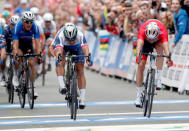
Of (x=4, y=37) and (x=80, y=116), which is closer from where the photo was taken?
(x=80, y=116)

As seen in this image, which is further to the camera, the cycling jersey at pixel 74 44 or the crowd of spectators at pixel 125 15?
the crowd of spectators at pixel 125 15

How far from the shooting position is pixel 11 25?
15492 mm

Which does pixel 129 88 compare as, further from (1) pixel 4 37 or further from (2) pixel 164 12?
(1) pixel 4 37

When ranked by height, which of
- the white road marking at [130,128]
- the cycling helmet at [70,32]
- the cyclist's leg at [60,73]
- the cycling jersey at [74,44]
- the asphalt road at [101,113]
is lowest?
the asphalt road at [101,113]

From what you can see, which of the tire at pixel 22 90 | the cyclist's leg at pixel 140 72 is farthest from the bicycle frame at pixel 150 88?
the tire at pixel 22 90

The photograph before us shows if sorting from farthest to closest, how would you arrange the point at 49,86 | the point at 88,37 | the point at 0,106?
the point at 88,37, the point at 49,86, the point at 0,106

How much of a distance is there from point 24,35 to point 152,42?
124 inches

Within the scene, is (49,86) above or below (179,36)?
below

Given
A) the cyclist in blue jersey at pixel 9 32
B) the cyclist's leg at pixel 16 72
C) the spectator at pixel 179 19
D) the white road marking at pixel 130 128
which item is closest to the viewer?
the white road marking at pixel 130 128

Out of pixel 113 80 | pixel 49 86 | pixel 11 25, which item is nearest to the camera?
pixel 11 25

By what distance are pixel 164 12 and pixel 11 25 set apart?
449cm

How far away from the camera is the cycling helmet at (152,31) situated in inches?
474

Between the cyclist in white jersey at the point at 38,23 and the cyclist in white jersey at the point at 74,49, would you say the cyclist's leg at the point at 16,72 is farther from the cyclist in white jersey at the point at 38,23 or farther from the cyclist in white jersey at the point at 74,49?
the cyclist in white jersey at the point at 38,23

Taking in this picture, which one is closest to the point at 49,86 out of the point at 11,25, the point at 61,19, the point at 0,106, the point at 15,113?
the point at 11,25
